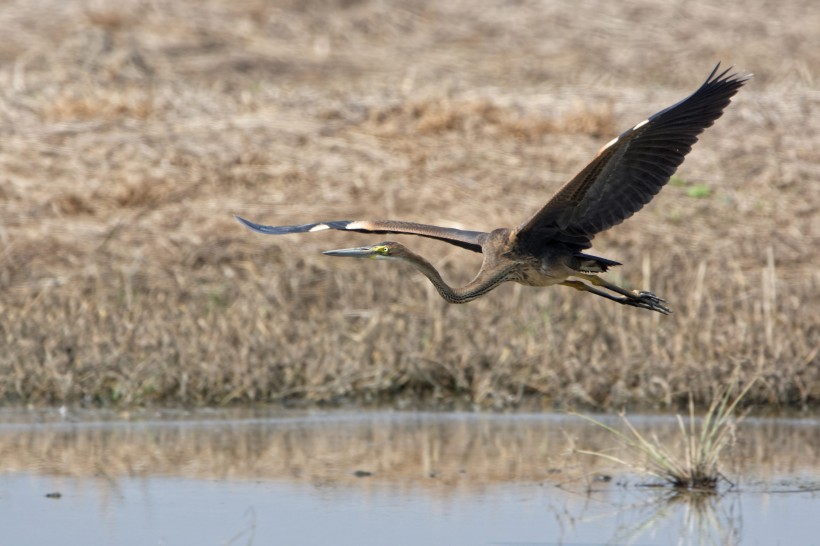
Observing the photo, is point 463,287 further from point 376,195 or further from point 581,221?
point 376,195

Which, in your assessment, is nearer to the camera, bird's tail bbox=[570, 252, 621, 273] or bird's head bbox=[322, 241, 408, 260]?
→ bird's head bbox=[322, 241, 408, 260]

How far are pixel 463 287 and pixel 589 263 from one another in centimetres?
78

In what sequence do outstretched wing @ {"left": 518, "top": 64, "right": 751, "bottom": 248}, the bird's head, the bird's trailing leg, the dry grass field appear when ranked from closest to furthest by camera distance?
outstretched wing @ {"left": 518, "top": 64, "right": 751, "bottom": 248}
the bird's head
the bird's trailing leg
the dry grass field

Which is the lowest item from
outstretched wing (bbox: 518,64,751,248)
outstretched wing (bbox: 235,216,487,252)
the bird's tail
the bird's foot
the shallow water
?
the shallow water

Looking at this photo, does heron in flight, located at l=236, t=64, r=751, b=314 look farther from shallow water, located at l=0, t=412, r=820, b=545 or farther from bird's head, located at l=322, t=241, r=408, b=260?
shallow water, located at l=0, t=412, r=820, b=545

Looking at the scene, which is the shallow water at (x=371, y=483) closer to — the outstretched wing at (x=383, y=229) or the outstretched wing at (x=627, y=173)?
the outstretched wing at (x=627, y=173)

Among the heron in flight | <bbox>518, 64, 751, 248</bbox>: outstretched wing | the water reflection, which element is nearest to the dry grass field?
the water reflection

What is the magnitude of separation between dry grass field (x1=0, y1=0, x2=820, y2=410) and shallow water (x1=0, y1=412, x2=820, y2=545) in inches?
21.4

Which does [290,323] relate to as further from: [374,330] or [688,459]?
[688,459]

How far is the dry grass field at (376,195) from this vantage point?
10148 mm

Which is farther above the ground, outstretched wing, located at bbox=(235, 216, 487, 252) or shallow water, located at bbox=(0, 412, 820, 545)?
outstretched wing, located at bbox=(235, 216, 487, 252)

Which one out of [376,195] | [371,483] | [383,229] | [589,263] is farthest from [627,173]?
[376,195]

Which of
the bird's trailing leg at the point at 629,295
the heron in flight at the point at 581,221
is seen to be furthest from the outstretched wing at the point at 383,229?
the bird's trailing leg at the point at 629,295

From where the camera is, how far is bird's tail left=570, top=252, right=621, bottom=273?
8211 mm
